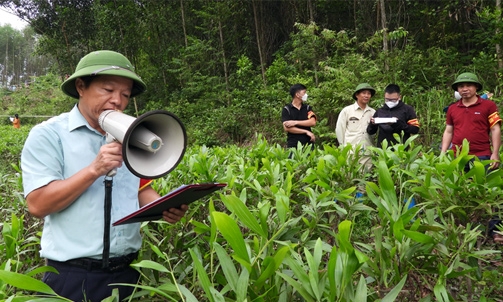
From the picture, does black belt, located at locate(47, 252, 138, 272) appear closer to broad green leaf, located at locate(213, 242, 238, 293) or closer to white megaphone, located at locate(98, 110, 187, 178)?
white megaphone, located at locate(98, 110, 187, 178)

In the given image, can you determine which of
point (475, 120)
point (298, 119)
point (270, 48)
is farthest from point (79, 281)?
point (270, 48)

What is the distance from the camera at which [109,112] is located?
1404mm

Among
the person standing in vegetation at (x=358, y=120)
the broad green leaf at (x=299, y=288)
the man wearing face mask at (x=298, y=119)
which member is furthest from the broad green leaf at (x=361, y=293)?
the man wearing face mask at (x=298, y=119)

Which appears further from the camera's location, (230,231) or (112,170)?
(112,170)

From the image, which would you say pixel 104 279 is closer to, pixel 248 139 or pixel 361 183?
pixel 361 183

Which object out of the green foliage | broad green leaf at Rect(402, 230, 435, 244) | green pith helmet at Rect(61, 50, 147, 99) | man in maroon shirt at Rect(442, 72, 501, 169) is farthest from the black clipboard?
man in maroon shirt at Rect(442, 72, 501, 169)

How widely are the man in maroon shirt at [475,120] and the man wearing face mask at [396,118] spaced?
429mm

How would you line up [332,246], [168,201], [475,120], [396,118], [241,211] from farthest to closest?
[396,118], [475,120], [168,201], [332,246], [241,211]

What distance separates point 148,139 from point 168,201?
0.22 metres

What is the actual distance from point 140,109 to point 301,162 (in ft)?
54.4

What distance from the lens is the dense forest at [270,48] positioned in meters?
8.69

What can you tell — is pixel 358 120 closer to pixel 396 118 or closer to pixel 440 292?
pixel 396 118

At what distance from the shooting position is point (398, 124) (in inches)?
173

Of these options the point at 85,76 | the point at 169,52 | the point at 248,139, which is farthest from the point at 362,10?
the point at 85,76
